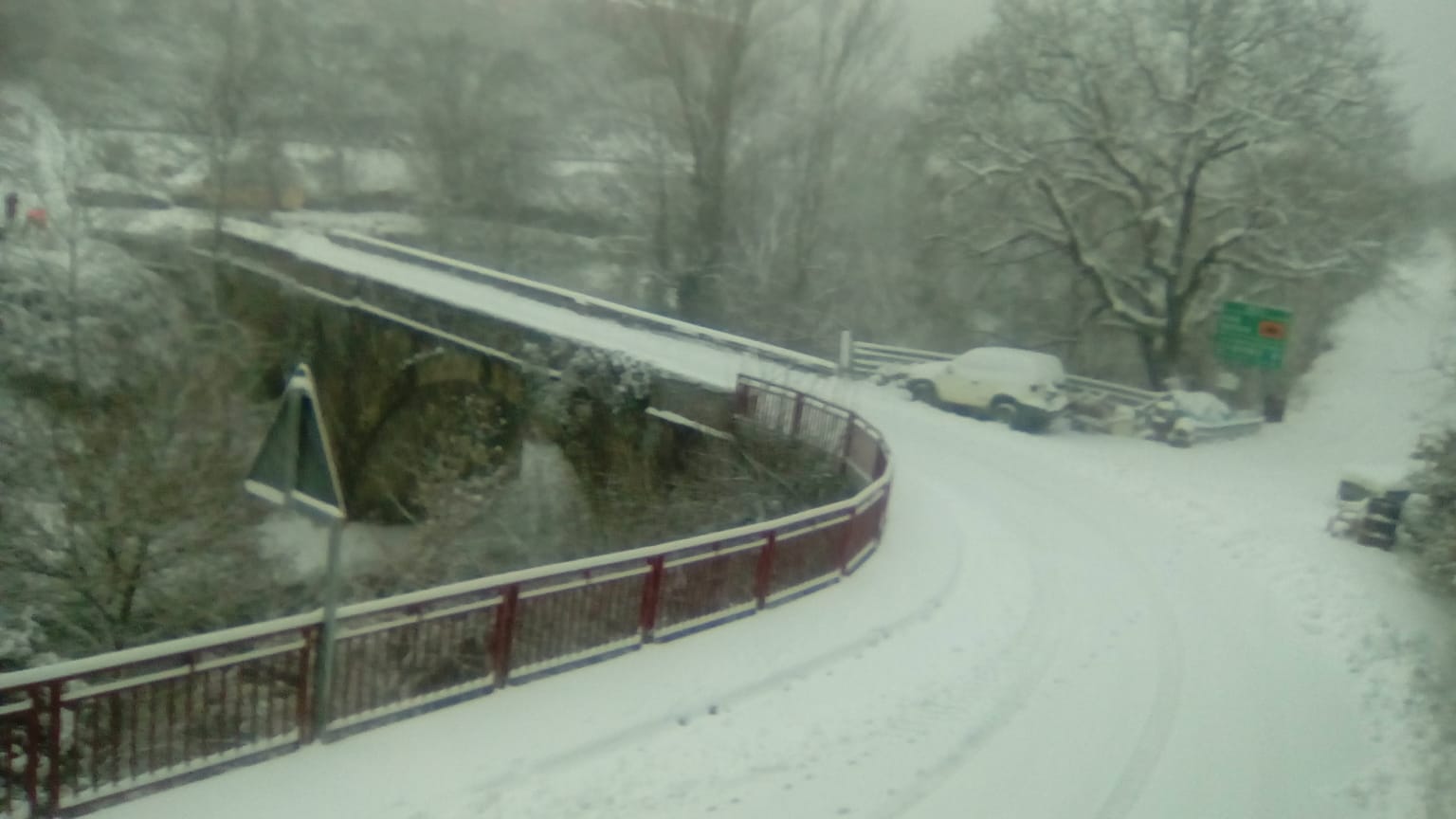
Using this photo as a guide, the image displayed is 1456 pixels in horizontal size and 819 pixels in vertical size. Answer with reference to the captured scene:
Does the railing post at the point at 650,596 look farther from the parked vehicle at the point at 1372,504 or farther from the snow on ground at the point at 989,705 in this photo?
the parked vehicle at the point at 1372,504

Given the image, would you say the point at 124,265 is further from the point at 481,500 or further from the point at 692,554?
the point at 692,554

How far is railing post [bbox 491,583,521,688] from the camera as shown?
24.1ft

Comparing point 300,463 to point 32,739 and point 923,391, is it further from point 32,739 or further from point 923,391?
point 923,391

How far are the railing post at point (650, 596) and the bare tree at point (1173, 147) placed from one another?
59.9 ft

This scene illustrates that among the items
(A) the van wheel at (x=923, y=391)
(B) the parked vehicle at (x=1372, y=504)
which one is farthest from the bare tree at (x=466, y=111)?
(B) the parked vehicle at (x=1372, y=504)

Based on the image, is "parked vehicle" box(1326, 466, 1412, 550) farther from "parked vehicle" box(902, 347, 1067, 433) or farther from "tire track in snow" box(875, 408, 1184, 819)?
"parked vehicle" box(902, 347, 1067, 433)

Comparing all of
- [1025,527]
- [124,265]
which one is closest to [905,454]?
[1025,527]

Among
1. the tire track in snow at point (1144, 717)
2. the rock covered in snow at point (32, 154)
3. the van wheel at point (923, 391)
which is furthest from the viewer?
the rock covered in snow at point (32, 154)

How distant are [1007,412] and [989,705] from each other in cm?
1314

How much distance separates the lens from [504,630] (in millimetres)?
7391

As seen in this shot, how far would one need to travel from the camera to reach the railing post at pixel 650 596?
331 inches

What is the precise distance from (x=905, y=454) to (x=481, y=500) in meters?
6.96

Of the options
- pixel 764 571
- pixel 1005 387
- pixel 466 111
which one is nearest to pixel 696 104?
pixel 466 111

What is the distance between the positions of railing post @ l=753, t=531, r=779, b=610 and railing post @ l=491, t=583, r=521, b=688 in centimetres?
274
